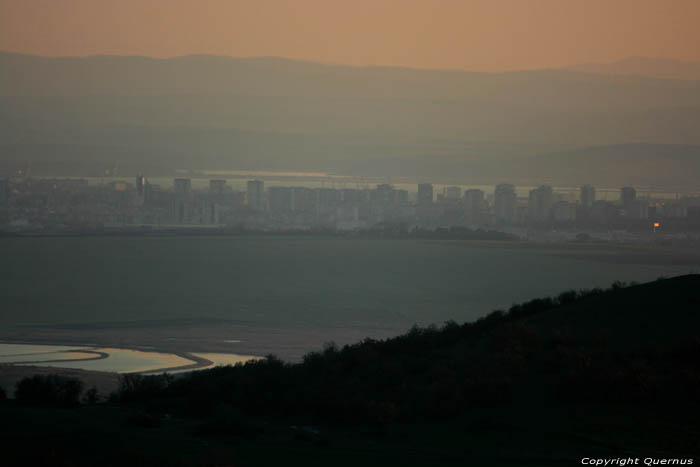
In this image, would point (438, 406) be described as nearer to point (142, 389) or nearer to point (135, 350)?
point (142, 389)

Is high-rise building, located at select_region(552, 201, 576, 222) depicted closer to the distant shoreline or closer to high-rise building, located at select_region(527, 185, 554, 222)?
high-rise building, located at select_region(527, 185, 554, 222)

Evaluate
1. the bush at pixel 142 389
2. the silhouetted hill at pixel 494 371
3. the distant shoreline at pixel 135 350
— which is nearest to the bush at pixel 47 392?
the bush at pixel 142 389

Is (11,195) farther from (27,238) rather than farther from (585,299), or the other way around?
(585,299)

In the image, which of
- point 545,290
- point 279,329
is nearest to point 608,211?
point 545,290

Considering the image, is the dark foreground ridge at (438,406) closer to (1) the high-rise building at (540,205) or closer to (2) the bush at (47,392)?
(2) the bush at (47,392)

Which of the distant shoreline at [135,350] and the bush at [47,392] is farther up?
the bush at [47,392]

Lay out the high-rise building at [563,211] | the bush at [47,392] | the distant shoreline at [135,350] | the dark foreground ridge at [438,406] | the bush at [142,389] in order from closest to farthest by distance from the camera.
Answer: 1. the dark foreground ridge at [438,406]
2. the bush at [47,392]
3. the bush at [142,389]
4. the distant shoreline at [135,350]
5. the high-rise building at [563,211]

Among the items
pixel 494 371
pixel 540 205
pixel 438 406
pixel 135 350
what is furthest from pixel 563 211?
pixel 438 406
